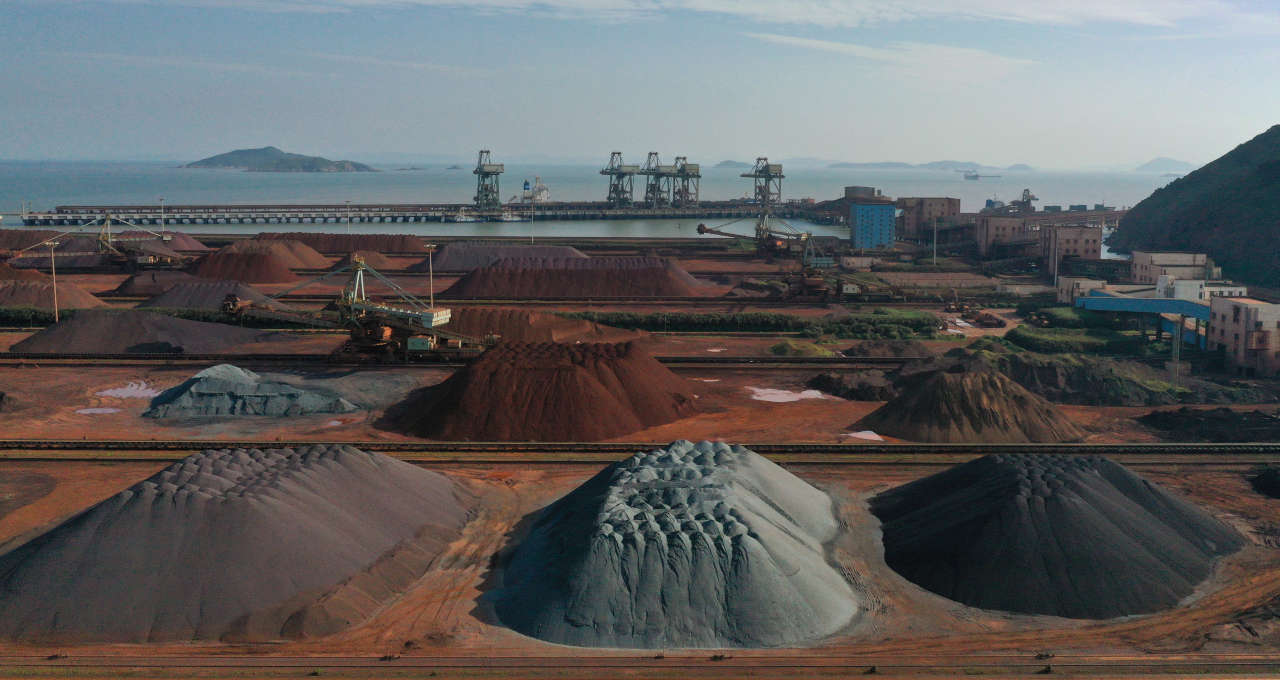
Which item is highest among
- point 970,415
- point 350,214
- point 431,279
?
point 350,214

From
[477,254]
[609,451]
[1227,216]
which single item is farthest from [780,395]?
[1227,216]

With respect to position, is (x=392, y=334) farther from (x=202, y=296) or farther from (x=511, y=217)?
(x=511, y=217)

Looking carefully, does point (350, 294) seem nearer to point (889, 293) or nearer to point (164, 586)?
point (164, 586)

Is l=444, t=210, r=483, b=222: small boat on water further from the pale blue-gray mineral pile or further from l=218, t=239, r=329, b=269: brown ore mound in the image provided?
the pale blue-gray mineral pile

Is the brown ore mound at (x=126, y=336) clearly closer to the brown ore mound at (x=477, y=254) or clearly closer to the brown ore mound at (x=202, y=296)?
the brown ore mound at (x=202, y=296)

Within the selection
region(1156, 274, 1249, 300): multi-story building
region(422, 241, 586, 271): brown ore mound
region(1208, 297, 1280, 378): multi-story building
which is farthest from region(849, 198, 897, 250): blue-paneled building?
region(1208, 297, 1280, 378): multi-story building

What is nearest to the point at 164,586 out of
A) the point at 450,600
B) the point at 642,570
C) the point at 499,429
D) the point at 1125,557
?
the point at 450,600
